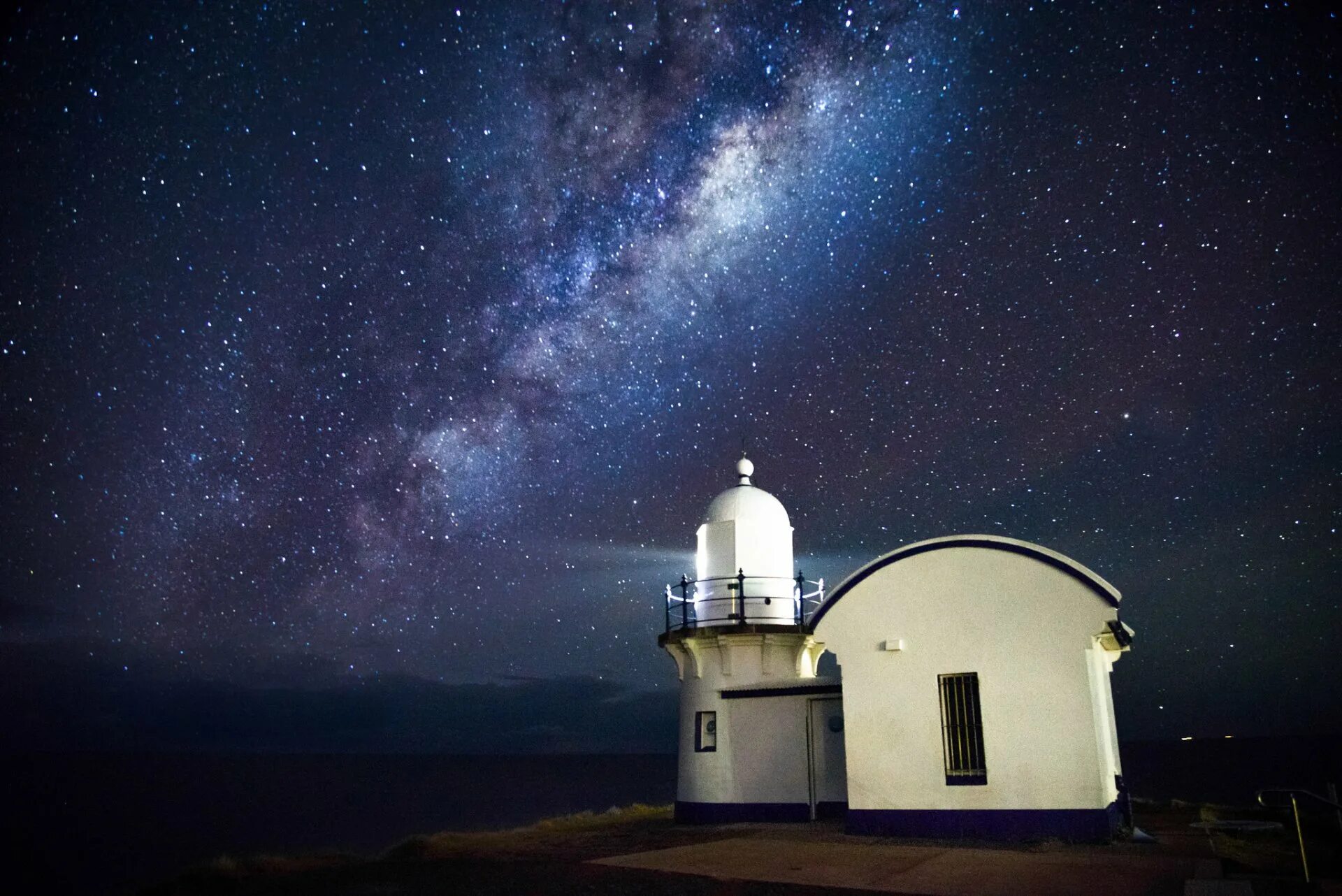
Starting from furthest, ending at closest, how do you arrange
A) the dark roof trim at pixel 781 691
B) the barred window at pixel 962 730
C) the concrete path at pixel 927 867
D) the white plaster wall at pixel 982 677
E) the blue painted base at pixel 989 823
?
1. the dark roof trim at pixel 781 691
2. the barred window at pixel 962 730
3. the white plaster wall at pixel 982 677
4. the blue painted base at pixel 989 823
5. the concrete path at pixel 927 867

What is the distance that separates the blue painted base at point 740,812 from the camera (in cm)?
1656

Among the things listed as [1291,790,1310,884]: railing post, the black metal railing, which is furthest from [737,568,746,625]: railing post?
[1291,790,1310,884]: railing post

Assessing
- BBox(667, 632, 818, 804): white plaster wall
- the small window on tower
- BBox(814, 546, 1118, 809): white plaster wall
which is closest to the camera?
BBox(814, 546, 1118, 809): white plaster wall

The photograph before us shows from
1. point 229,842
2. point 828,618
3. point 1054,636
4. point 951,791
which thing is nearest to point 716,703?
point 828,618

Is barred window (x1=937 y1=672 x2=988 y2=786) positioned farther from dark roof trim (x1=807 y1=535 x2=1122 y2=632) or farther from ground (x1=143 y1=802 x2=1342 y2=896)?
dark roof trim (x1=807 y1=535 x2=1122 y2=632)

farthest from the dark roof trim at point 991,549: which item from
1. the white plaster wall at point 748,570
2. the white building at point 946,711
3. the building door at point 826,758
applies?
the white plaster wall at point 748,570

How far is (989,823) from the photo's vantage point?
1329cm

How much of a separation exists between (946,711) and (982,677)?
0.83 meters

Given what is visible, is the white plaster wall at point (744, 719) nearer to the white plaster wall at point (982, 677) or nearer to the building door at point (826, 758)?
the building door at point (826, 758)

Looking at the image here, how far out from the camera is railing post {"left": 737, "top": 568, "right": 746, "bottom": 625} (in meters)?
18.1

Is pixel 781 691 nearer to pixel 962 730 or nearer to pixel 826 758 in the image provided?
pixel 826 758

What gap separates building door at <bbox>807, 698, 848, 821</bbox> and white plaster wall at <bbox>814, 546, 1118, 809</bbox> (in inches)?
83.4

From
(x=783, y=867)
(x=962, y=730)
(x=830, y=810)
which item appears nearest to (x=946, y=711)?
(x=962, y=730)

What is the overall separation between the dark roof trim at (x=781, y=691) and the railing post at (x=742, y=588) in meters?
1.40
